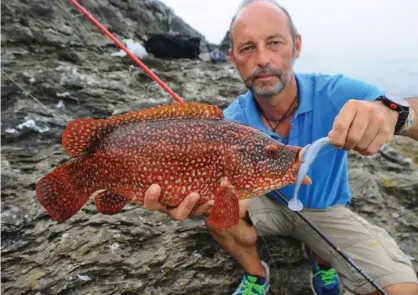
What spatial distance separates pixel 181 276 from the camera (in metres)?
3.36

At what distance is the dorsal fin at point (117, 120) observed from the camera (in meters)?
2.48

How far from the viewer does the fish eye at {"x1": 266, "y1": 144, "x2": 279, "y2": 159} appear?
2.50m

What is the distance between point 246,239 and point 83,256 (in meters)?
1.55

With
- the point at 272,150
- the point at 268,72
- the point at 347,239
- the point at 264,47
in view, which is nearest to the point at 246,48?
the point at 264,47

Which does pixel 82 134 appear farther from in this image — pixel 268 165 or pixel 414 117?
pixel 414 117

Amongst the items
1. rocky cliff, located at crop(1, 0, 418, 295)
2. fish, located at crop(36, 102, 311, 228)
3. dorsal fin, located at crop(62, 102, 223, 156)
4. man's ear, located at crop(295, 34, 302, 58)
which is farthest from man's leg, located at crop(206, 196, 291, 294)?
man's ear, located at crop(295, 34, 302, 58)

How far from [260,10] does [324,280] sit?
279 centimetres

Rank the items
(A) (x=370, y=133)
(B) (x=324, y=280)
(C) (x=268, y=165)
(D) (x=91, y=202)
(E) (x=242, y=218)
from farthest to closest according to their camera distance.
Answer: (D) (x=91, y=202)
(B) (x=324, y=280)
(E) (x=242, y=218)
(C) (x=268, y=165)
(A) (x=370, y=133)

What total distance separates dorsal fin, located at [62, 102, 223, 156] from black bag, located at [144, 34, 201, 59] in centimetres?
632

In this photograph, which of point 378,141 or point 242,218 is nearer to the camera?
point 378,141

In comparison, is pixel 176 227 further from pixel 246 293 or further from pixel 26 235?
pixel 26 235

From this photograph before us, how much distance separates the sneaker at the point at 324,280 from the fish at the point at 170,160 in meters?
1.58

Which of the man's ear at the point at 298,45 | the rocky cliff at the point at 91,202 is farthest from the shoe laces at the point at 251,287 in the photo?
the man's ear at the point at 298,45

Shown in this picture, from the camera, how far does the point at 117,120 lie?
2.51 metres
